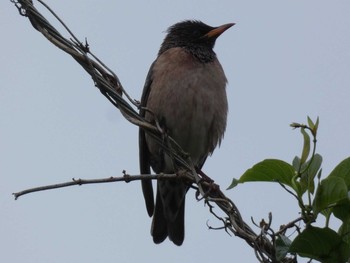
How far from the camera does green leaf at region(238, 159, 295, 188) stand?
2.85 metres

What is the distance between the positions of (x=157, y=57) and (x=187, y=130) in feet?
3.25

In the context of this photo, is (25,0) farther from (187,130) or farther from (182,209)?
(182,209)

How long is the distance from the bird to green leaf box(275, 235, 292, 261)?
95.9 inches

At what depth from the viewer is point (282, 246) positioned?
107 inches

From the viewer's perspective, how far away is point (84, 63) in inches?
138

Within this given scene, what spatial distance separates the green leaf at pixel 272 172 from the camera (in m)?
2.85

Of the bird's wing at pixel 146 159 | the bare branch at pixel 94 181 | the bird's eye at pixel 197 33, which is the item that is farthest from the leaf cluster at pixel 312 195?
the bird's eye at pixel 197 33

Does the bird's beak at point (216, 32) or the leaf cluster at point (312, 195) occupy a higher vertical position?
the bird's beak at point (216, 32)

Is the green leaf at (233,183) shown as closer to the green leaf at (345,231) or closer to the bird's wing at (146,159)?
the green leaf at (345,231)

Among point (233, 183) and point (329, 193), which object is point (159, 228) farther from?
point (329, 193)

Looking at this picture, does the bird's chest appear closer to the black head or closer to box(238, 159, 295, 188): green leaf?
the black head

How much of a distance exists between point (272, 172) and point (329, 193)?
331 millimetres

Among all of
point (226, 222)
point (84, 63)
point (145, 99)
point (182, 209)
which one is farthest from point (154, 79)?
point (226, 222)

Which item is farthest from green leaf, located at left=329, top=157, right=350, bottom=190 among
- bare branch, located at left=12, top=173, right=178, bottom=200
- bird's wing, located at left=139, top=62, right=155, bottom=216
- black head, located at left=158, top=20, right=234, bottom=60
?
black head, located at left=158, top=20, right=234, bottom=60
